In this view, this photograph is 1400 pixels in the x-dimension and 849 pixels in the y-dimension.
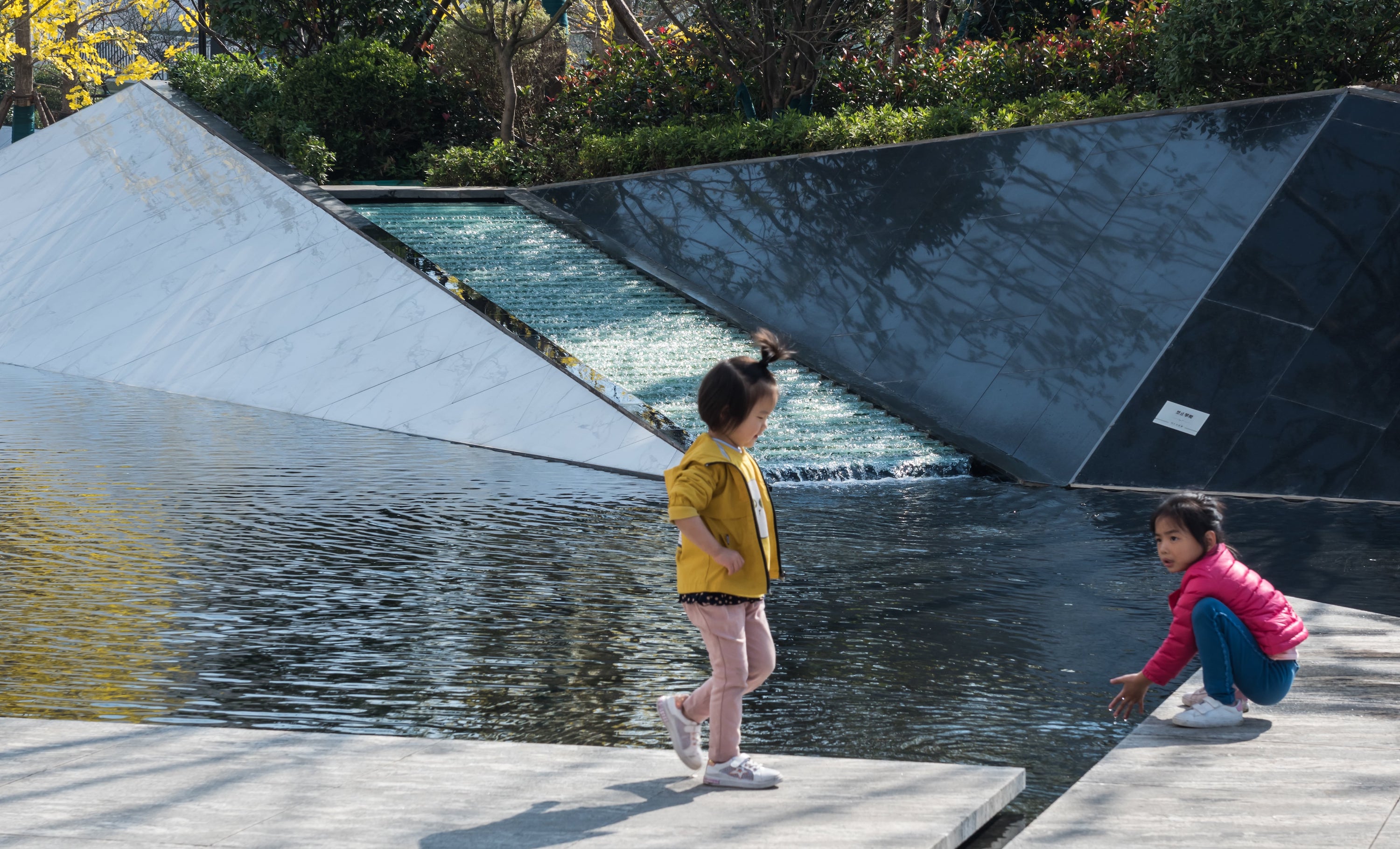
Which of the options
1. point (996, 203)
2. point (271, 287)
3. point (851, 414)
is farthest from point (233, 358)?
point (996, 203)

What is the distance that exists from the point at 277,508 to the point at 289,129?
34.3ft

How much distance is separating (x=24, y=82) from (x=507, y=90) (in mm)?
9901

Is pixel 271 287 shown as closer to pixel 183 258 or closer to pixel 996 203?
pixel 183 258

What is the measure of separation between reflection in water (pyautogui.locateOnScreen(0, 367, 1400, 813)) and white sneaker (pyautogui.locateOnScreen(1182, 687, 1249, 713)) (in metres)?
0.24

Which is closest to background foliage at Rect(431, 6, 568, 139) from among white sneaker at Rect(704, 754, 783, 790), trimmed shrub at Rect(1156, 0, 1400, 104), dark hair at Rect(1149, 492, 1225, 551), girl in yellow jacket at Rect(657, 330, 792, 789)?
Answer: trimmed shrub at Rect(1156, 0, 1400, 104)

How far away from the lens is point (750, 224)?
13.3 metres

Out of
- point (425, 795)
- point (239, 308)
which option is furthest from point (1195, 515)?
point (239, 308)

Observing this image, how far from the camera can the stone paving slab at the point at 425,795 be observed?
3.15m

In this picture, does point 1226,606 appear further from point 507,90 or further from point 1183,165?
point 507,90

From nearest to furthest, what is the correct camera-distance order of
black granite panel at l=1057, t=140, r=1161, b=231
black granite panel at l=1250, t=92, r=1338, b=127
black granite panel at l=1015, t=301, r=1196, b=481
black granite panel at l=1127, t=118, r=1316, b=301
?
black granite panel at l=1015, t=301, r=1196, b=481 < black granite panel at l=1127, t=118, r=1316, b=301 < black granite panel at l=1250, t=92, r=1338, b=127 < black granite panel at l=1057, t=140, r=1161, b=231

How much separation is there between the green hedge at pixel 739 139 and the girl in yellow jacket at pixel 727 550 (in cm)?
885

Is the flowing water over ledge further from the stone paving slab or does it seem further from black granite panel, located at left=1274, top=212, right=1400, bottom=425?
the stone paving slab

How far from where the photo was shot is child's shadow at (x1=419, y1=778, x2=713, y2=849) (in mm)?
3117

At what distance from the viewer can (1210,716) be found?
4.15 meters
